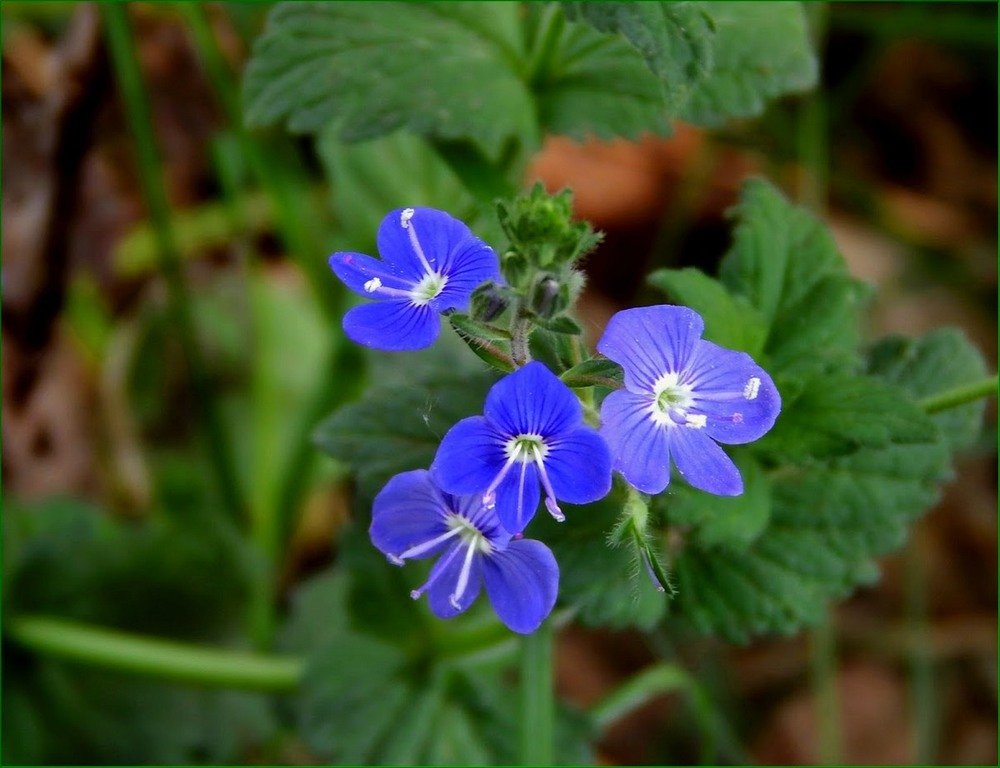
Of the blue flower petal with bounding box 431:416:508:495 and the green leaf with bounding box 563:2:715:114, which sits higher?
the green leaf with bounding box 563:2:715:114

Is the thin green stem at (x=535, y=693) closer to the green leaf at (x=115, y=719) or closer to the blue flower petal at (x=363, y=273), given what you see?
the blue flower petal at (x=363, y=273)

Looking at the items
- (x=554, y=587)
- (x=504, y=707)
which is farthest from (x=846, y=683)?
(x=554, y=587)

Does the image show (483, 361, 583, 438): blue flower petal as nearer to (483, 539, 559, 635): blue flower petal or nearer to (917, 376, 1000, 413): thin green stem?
(483, 539, 559, 635): blue flower petal

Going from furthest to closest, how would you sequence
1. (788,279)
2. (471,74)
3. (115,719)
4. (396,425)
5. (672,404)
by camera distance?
(115,719) → (471,74) → (788,279) → (396,425) → (672,404)

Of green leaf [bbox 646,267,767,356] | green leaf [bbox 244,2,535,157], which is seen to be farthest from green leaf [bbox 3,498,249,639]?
green leaf [bbox 646,267,767,356]

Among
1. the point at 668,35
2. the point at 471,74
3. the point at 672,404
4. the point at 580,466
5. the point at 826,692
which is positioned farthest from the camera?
the point at 826,692

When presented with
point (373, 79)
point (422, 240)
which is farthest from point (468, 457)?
point (373, 79)

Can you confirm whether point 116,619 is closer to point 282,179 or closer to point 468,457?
point 282,179
